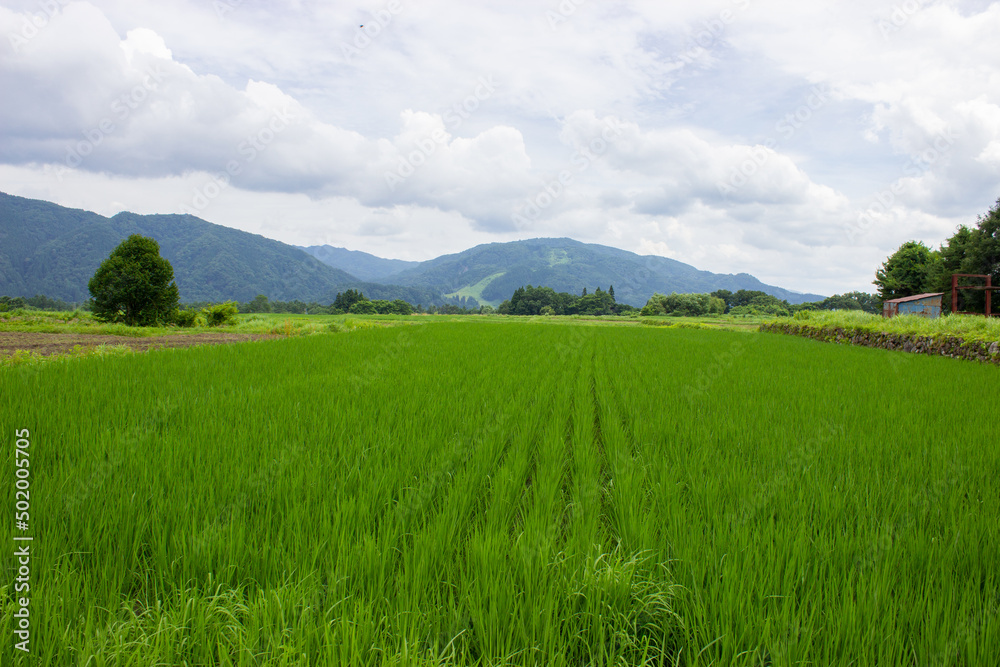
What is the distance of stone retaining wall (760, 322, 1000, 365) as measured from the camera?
9.13 metres

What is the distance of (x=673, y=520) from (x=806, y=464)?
1.52 metres

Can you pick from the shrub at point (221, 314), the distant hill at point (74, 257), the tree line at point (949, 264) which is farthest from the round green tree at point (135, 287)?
the distant hill at point (74, 257)

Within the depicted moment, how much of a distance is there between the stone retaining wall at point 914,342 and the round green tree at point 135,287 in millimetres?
31643

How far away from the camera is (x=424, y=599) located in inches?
60.2

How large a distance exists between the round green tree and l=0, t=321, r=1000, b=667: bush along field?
74.8ft

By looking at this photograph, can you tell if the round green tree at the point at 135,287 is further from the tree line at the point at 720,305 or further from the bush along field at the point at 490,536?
the tree line at the point at 720,305

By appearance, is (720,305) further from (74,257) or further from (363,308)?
(74,257)

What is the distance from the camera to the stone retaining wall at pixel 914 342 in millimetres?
9133

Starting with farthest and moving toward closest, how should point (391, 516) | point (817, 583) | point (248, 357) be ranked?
point (248, 357) → point (391, 516) → point (817, 583)

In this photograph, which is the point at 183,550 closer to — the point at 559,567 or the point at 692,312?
the point at 559,567

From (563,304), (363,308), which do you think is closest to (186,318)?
(363,308)

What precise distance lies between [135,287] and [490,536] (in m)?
27.6

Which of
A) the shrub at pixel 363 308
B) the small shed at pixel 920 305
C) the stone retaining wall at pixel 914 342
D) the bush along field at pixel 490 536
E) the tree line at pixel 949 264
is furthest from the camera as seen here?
the shrub at pixel 363 308

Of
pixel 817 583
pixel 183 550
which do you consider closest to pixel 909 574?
pixel 817 583
